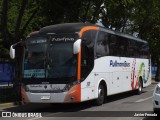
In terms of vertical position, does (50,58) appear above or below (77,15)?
below

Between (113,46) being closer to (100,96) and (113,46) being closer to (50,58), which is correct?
(100,96)

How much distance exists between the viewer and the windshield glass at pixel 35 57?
1601 cm

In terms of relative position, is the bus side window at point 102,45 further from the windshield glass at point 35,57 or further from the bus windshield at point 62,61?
the windshield glass at point 35,57

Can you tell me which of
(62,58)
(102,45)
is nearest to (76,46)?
(62,58)

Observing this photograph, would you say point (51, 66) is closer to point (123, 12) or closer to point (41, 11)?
point (41, 11)

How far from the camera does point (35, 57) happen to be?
1622cm

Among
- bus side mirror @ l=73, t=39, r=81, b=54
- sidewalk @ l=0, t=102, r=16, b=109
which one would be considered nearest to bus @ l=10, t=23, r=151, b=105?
bus side mirror @ l=73, t=39, r=81, b=54

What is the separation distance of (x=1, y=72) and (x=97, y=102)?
18.6 feet

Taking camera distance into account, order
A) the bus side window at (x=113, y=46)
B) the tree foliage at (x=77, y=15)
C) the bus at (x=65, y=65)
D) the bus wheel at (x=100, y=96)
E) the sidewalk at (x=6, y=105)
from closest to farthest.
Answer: the bus at (x=65, y=65) → the bus wheel at (x=100, y=96) → the sidewalk at (x=6, y=105) → the bus side window at (x=113, y=46) → the tree foliage at (x=77, y=15)

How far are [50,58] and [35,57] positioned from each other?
0.67 m

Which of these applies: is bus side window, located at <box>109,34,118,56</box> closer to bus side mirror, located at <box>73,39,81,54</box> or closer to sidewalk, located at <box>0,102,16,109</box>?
bus side mirror, located at <box>73,39,81,54</box>

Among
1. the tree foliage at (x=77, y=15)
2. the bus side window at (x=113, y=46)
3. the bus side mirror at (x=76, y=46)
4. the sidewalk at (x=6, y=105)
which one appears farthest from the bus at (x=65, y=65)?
the tree foliage at (x=77, y=15)

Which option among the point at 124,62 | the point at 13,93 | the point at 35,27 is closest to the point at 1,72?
the point at 13,93

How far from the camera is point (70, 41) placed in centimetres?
1591
